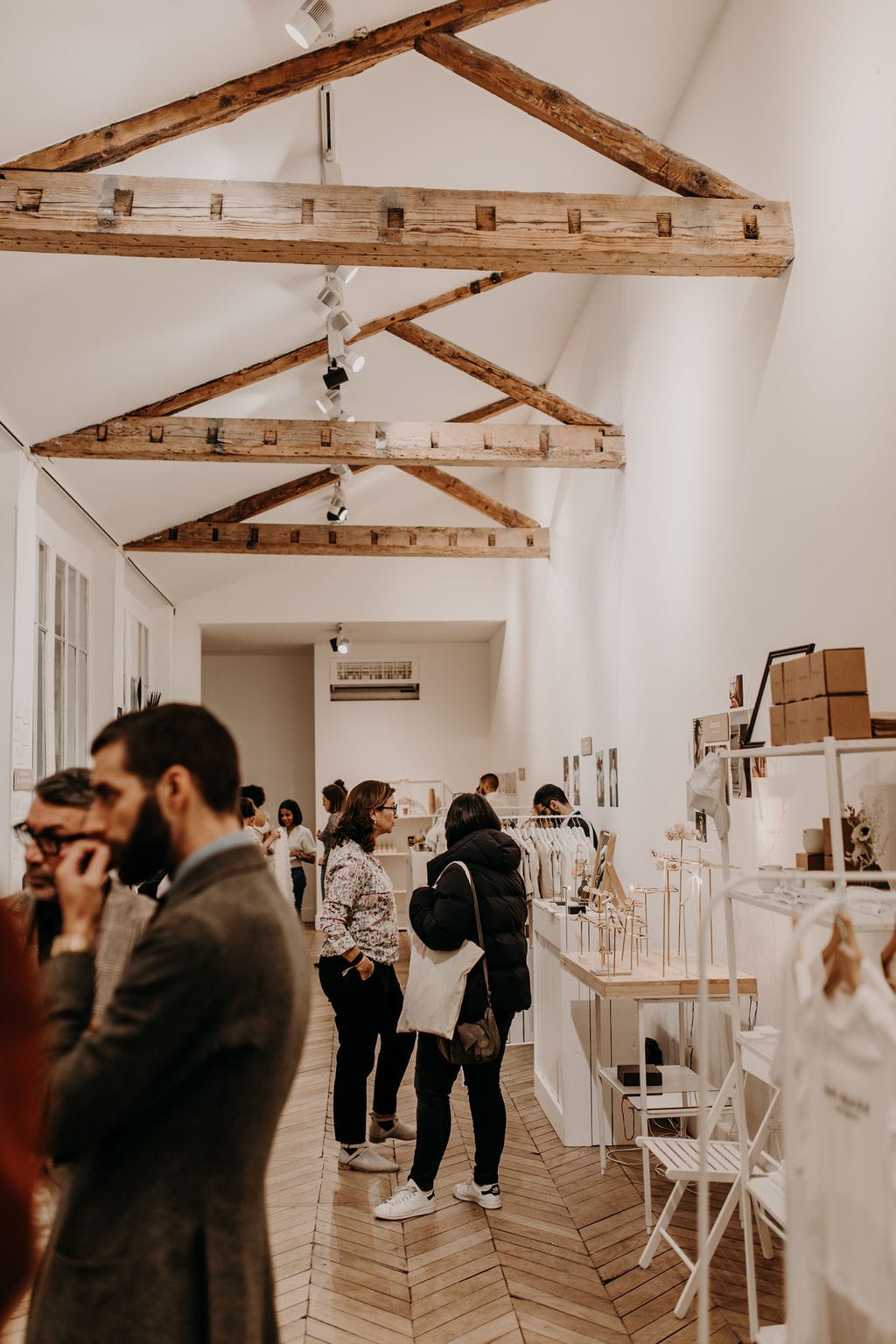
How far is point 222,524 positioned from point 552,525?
2.80 meters

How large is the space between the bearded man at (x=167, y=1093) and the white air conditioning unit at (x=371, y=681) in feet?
37.9

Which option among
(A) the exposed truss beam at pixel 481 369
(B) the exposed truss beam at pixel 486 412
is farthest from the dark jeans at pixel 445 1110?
(B) the exposed truss beam at pixel 486 412

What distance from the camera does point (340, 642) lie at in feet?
38.8

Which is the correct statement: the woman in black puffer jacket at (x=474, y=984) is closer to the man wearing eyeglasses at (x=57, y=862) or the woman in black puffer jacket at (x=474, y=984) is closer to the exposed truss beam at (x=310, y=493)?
the man wearing eyeglasses at (x=57, y=862)

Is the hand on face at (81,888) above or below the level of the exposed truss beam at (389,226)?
below

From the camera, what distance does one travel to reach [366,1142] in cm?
460

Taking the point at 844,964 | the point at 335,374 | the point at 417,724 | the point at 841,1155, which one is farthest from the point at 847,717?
the point at 417,724

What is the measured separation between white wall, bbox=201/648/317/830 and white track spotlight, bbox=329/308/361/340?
777 cm

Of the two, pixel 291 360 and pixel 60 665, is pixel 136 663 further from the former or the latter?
pixel 291 360

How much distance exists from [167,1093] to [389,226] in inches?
121

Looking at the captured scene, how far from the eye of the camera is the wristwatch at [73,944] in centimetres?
142

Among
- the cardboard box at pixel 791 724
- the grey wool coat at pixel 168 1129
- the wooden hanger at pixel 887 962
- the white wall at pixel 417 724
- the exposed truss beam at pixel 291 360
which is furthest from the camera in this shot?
the white wall at pixel 417 724

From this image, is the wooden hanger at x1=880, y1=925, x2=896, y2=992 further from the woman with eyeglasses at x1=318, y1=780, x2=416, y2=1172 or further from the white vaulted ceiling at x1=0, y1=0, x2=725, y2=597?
the white vaulted ceiling at x1=0, y1=0, x2=725, y2=597

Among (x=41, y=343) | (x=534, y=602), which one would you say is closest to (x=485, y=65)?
(x=41, y=343)
